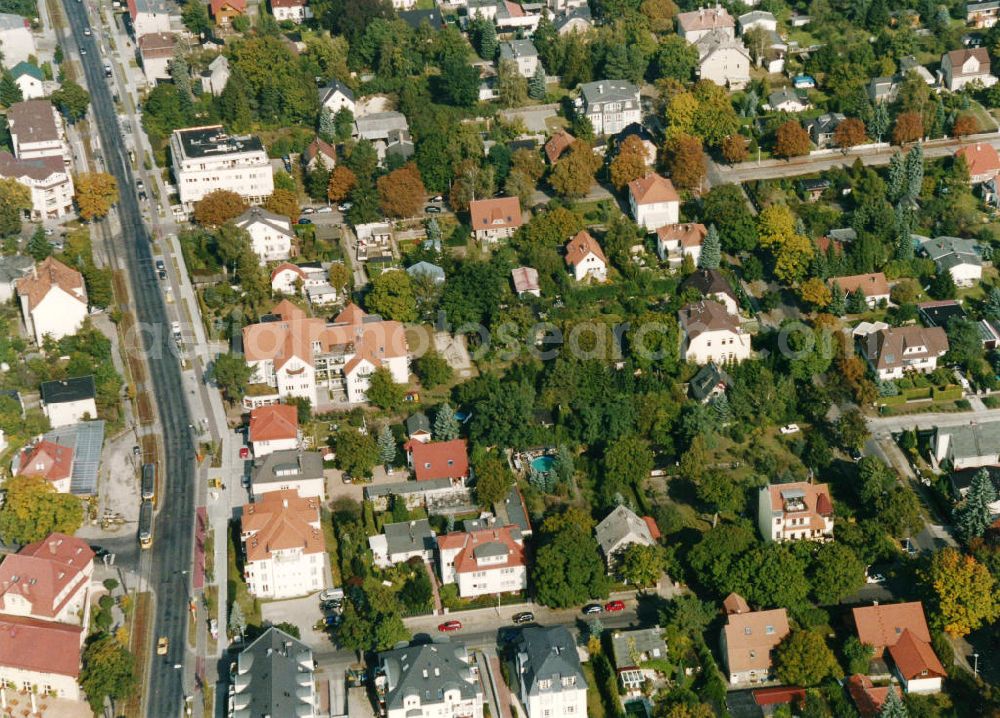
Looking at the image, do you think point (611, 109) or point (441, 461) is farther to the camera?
point (611, 109)

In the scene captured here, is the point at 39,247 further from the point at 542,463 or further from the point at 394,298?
the point at 542,463

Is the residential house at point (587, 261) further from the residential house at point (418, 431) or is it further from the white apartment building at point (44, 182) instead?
the white apartment building at point (44, 182)

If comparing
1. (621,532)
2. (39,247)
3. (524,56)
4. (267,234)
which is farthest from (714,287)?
(39,247)

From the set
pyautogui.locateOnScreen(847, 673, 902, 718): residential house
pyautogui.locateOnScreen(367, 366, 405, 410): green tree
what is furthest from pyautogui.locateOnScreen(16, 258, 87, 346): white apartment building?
pyautogui.locateOnScreen(847, 673, 902, 718): residential house

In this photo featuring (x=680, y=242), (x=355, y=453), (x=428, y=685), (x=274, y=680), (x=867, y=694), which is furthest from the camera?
(x=680, y=242)

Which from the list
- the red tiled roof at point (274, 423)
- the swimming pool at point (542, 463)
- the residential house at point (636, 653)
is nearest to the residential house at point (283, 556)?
the red tiled roof at point (274, 423)

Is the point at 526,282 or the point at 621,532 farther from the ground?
the point at 526,282

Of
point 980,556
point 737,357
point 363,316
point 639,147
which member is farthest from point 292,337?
point 980,556
